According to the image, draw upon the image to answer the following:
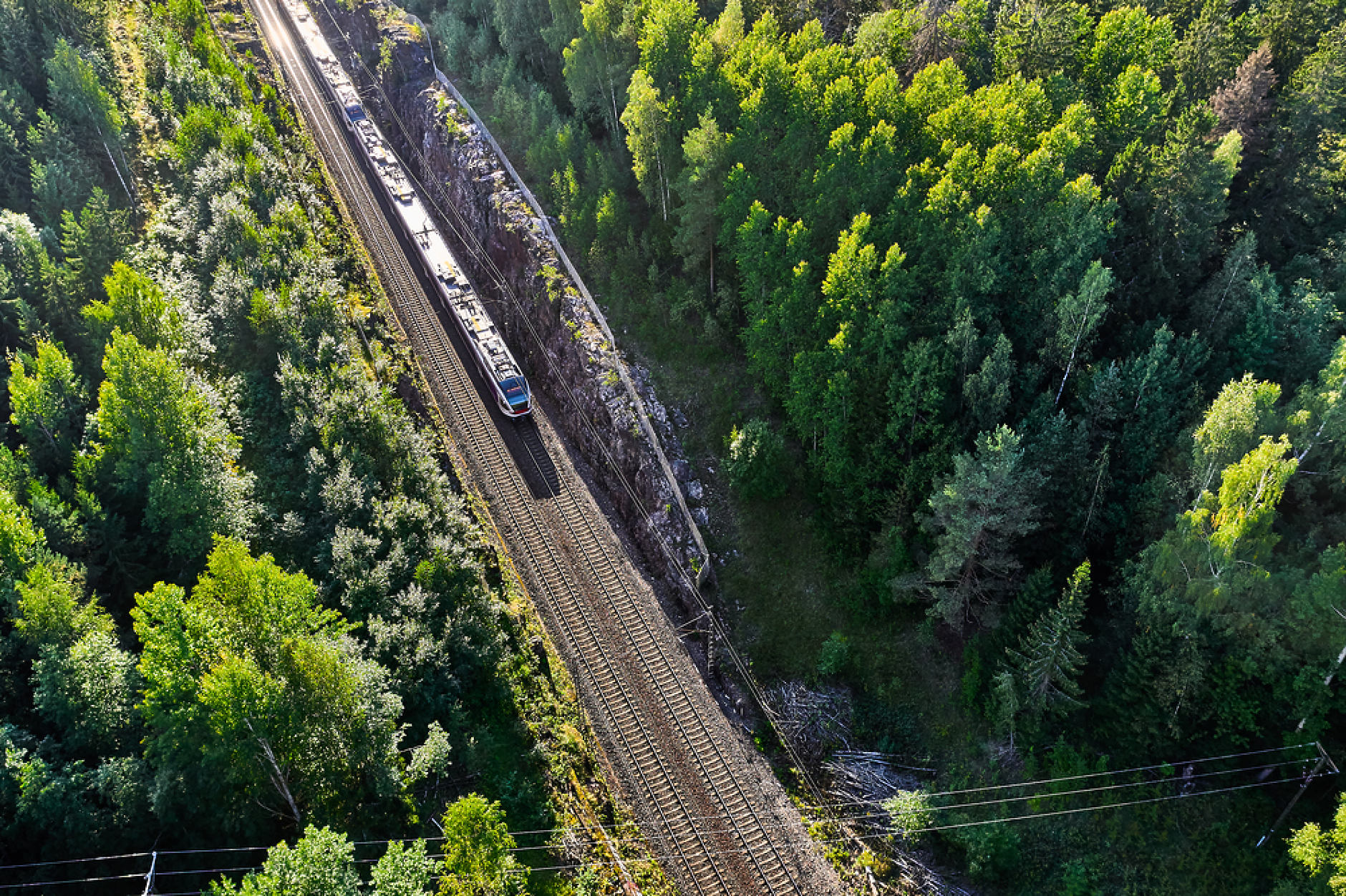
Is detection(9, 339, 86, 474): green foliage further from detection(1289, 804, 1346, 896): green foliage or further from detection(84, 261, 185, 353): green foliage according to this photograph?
detection(1289, 804, 1346, 896): green foliage

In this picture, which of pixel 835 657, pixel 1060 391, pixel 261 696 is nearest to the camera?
pixel 261 696

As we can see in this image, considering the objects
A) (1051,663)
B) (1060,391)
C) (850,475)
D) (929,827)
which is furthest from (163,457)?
(1060,391)

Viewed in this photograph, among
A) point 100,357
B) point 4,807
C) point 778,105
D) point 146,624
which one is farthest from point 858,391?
point 100,357

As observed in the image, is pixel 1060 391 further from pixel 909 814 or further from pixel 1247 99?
pixel 909 814

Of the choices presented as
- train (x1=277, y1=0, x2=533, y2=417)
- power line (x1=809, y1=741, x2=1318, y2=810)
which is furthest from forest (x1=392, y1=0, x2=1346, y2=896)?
train (x1=277, y1=0, x2=533, y2=417)

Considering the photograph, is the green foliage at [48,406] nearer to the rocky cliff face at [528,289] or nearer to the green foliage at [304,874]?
the rocky cliff face at [528,289]

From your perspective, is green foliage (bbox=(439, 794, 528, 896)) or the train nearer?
green foliage (bbox=(439, 794, 528, 896))
